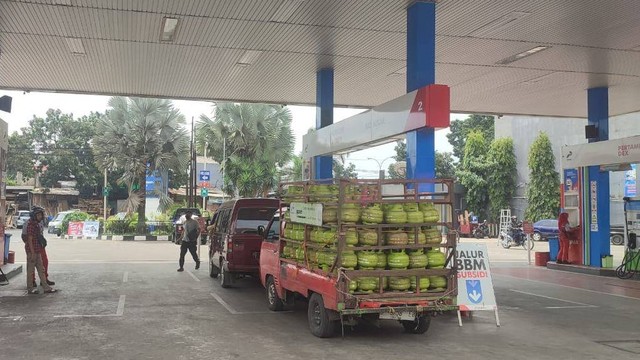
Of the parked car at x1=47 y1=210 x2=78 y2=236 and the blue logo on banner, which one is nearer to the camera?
the blue logo on banner

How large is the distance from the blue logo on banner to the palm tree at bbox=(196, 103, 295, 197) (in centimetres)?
2398

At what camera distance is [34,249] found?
11156 mm

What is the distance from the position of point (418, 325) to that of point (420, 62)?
4.39 metres

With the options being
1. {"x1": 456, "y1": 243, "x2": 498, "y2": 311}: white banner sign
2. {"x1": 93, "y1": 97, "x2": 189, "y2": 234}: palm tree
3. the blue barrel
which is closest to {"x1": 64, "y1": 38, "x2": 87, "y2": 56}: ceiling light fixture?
{"x1": 456, "y1": 243, "x2": 498, "y2": 311}: white banner sign

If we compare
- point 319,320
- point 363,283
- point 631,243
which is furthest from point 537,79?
point 319,320

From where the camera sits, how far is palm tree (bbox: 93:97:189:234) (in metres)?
31.0

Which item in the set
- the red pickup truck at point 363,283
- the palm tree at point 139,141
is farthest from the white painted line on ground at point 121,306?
the palm tree at point 139,141

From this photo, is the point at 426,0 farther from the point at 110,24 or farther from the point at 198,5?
the point at 110,24

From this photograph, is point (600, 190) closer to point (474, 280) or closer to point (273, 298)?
point (474, 280)

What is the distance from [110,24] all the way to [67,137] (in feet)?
173

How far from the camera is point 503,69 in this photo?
1427 cm

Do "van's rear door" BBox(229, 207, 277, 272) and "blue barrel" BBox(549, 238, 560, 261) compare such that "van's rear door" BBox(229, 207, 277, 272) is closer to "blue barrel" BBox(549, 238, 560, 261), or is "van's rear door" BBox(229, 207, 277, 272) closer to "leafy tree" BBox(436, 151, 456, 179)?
"blue barrel" BBox(549, 238, 560, 261)

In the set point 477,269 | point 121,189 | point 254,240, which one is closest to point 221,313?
point 254,240

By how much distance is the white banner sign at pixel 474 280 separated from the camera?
28.9 feet
